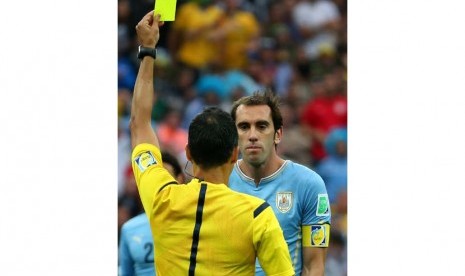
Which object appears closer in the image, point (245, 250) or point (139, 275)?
point (245, 250)

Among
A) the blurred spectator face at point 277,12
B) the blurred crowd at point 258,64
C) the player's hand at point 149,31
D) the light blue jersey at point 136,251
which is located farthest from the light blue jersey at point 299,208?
the blurred spectator face at point 277,12

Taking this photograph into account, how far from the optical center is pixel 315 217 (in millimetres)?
4207

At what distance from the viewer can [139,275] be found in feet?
17.2

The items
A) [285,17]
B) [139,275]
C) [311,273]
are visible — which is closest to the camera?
[311,273]

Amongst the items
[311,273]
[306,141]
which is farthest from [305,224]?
[306,141]

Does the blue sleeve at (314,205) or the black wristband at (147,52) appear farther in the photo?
the blue sleeve at (314,205)

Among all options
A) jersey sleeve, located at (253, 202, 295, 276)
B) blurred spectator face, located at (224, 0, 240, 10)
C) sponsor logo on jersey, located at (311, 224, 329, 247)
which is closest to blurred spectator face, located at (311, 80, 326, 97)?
blurred spectator face, located at (224, 0, 240, 10)

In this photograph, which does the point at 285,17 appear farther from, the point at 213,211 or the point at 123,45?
the point at 213,211

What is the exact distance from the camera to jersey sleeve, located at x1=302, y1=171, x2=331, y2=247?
419 centimetres

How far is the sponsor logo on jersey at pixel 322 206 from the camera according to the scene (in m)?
4.21

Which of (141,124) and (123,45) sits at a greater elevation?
(123,45)

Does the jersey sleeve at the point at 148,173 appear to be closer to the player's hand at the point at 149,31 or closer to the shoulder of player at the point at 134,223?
the player's hand at the point at 149,31

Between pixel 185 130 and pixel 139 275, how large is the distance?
1.55 meters

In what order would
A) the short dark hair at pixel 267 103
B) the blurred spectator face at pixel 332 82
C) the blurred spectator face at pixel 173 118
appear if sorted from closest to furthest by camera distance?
the short dark hair at pixel 267 103 < the blurred spectator face at pixel 332 82 < the blurred spectator face at pixel 173 118
